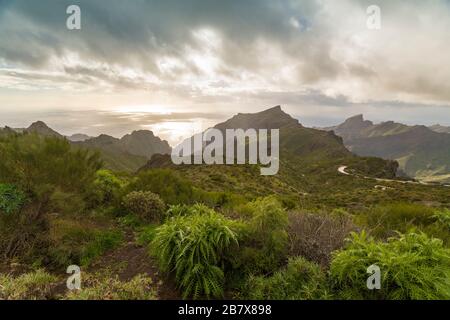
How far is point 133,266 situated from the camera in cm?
626

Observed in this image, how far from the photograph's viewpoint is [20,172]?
7496 millimetres

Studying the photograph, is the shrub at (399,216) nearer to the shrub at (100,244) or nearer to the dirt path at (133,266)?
the dirt path at (133,266)

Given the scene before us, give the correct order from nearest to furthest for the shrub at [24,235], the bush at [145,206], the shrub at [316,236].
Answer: the shrub at [316,236]
the shrub at [24,235]
the bush at [145,206]

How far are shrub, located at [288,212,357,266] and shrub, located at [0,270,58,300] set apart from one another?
431cm

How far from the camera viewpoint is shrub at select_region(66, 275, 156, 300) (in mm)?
4730

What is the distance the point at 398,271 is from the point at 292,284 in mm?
1565

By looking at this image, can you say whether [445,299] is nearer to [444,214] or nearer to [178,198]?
[444,214]

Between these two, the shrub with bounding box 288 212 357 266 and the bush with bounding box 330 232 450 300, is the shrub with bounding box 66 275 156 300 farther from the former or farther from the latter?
the bush with bounding box 330 232 450 300

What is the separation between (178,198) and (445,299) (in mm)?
7903

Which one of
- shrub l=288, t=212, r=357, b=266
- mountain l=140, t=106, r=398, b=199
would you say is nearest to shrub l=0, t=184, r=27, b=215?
shrub l=288, t=212, r=357, b=266

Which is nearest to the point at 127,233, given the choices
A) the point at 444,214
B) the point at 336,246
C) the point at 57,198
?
the point at 57,198

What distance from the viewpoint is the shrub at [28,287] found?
482 cm

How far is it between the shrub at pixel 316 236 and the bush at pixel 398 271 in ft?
2.32

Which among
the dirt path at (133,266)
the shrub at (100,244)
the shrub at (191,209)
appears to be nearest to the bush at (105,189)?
the shrub at (100,244)
